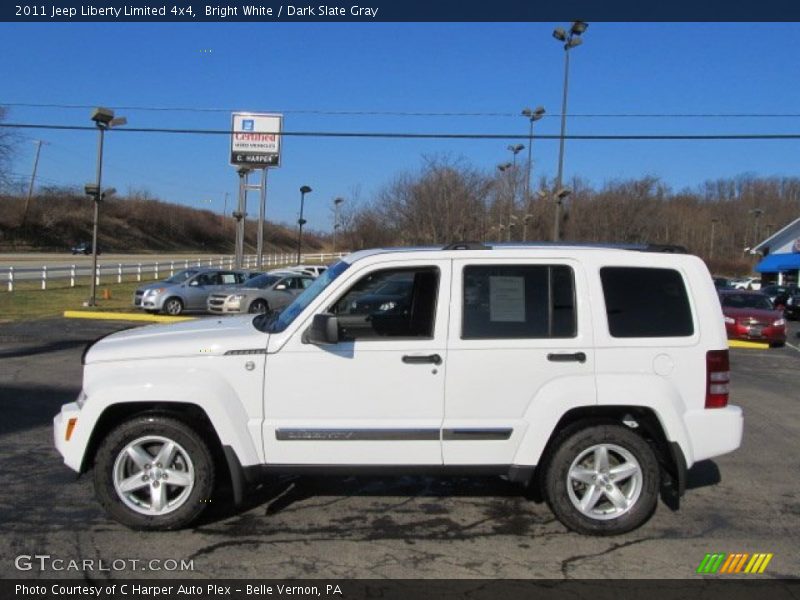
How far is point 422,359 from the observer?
184 inches

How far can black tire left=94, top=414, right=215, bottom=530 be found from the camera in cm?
461

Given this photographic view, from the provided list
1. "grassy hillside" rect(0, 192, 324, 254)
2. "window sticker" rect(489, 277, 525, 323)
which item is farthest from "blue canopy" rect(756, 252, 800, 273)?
"grassy hillside" rect(0, 192, 324, 254)

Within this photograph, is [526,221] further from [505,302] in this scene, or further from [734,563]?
[734,563]

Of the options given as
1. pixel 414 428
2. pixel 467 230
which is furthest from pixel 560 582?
pixel 467 230

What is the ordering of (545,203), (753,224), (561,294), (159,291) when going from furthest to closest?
(753,224), (545,203), (159,291), (561,294)

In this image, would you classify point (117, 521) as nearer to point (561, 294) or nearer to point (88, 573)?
point (88, 573)

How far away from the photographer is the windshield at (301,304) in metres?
4.83

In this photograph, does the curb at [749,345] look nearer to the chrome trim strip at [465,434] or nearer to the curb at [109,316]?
the curb at [109,316]

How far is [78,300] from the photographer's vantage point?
1003 inches

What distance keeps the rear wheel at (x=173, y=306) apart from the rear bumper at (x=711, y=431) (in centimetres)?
1993

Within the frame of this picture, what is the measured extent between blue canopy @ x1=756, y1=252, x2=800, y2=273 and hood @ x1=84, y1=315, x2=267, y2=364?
5507 centimetres

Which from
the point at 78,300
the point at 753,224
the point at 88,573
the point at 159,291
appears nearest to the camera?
the point at 88,573

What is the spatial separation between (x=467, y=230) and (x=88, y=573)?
32.2 m

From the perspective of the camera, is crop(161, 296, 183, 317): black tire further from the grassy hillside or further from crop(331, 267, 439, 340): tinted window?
the grassy hillside
